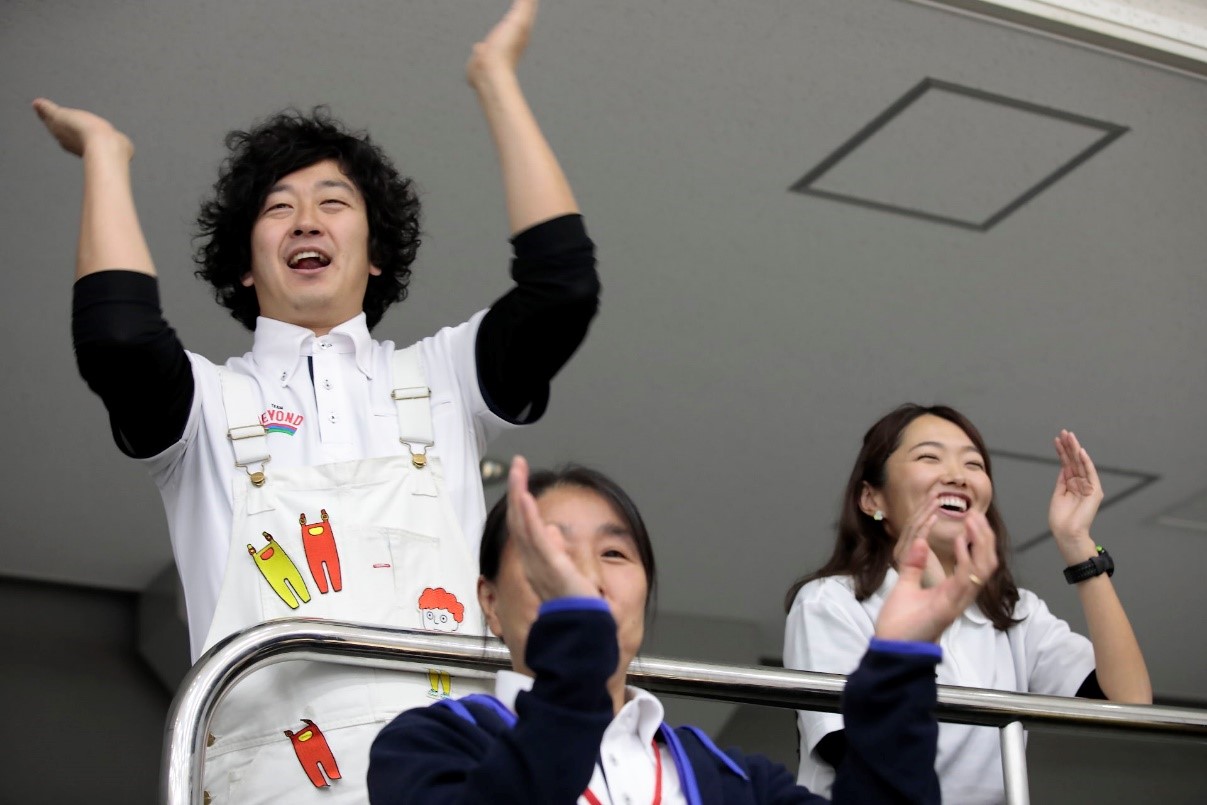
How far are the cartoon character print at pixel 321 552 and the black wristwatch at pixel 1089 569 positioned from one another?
1.14 metres

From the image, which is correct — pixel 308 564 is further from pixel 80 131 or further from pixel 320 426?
pixel 80 131

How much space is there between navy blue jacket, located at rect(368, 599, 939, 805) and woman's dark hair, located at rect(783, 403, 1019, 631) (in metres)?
0.88

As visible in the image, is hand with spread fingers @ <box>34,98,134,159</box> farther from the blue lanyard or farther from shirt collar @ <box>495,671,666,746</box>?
the blue lanyard

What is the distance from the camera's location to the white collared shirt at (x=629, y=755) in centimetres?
137

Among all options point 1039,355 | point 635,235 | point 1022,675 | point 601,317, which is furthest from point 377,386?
point 1039,355

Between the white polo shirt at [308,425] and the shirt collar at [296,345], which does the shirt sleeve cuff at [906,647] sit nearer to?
the white polo shirt at [308,425]

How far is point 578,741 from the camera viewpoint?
1.21 m

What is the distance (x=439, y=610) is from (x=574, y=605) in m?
0.62

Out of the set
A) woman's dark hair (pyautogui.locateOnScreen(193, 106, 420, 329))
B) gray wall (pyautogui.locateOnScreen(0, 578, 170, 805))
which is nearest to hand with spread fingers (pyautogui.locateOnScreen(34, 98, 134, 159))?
woman's dark hair (pyautogui.locateOnScreen(193, 106, 420, 329))

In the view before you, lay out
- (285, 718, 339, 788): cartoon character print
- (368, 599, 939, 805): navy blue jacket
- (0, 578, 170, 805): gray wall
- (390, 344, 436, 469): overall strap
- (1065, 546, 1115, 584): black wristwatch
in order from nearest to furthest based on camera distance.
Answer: (368, 599, 939, 805): navy blue jacket, (285, 718, 339, 788): cartoon character print, (390, 344, 436, 469): overall strap, (1065, 546, 1115, 584): black wristwatch, (0, 578, 170, 805): gray wall

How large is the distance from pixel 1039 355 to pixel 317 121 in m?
2.69

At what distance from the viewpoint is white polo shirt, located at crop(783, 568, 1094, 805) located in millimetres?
2117

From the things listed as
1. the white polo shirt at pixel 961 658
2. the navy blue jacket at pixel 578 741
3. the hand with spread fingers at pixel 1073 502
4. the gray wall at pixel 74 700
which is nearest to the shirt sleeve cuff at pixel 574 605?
the navy blue jacket at pixel 578 741

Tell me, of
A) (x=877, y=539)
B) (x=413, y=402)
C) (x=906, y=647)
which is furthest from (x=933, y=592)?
(x=877, y=539)
